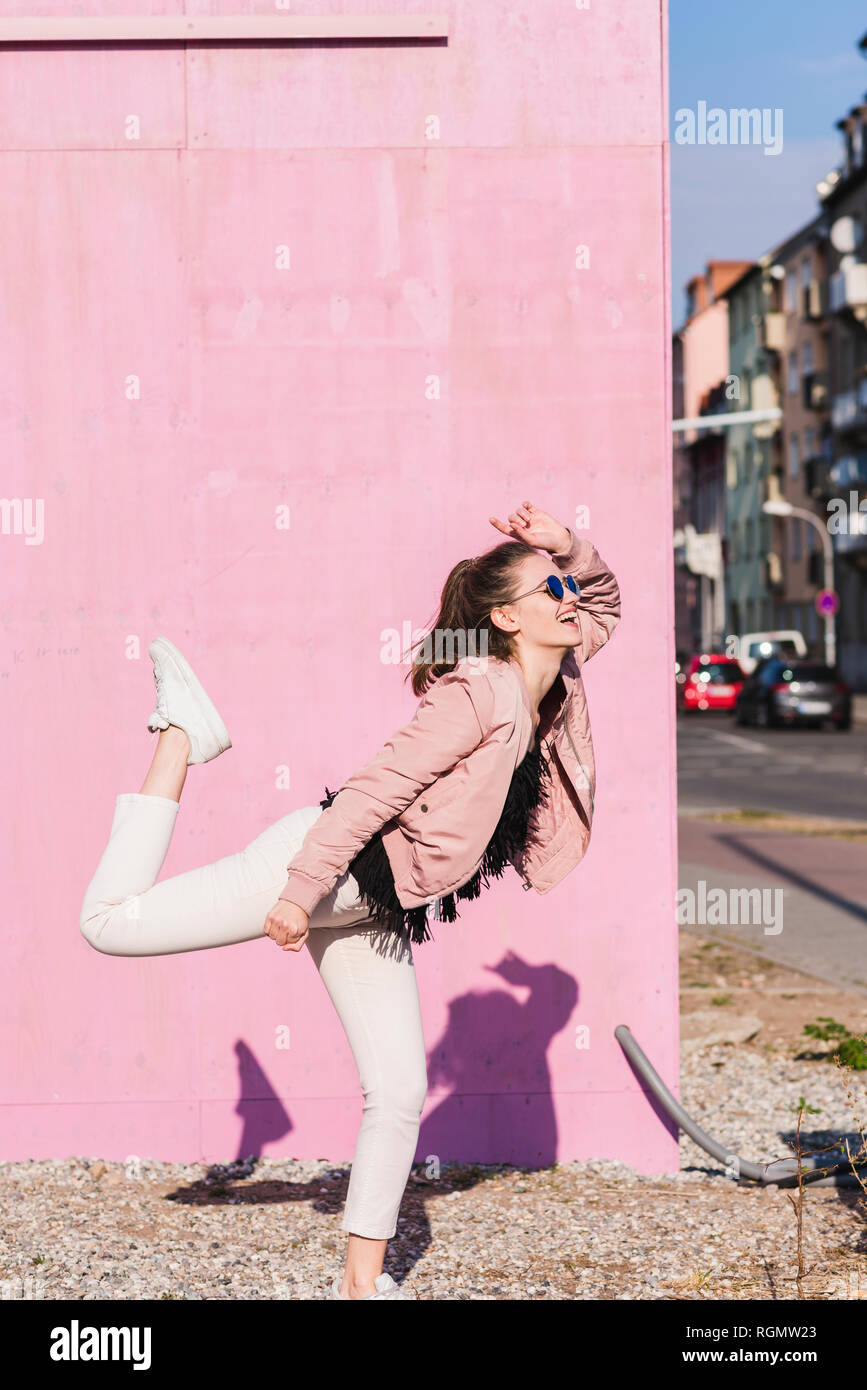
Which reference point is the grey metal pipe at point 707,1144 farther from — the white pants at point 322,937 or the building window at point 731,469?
the building window at point 731,469

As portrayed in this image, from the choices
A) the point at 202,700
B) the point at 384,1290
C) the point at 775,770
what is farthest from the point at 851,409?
the point at 384,1290

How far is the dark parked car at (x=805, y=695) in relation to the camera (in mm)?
33156

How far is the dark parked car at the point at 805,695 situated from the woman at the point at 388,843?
30.1 metres

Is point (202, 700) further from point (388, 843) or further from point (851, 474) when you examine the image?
point (851, 474)

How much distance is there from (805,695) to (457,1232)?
29.6 metres

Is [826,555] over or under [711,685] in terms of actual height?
over

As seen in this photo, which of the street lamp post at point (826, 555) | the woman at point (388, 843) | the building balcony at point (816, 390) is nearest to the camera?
the woman at point (388, 843)

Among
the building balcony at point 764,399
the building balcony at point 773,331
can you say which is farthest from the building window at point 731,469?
the building balcony at point 773,331

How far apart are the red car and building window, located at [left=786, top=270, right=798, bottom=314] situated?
2686 cm

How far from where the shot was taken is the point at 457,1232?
4641mm

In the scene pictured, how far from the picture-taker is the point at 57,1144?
5.35 meters

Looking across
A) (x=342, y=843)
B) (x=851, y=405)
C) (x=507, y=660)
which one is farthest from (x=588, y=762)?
(x=851, y=405)

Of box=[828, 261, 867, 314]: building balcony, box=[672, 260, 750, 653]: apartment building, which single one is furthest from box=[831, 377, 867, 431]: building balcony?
box=[672, 260, 750, 653]: apartment building
